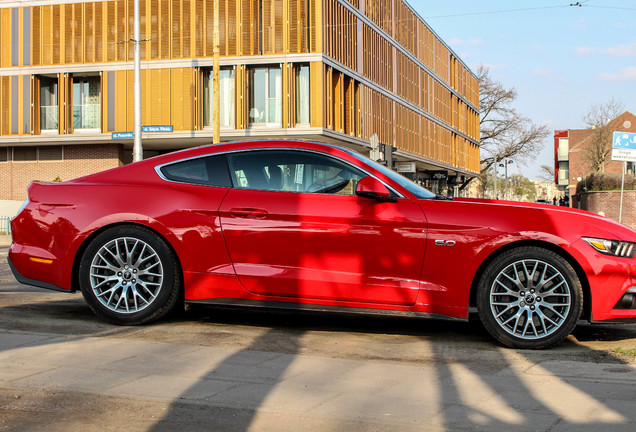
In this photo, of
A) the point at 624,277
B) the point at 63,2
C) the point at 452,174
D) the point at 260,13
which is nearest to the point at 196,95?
the point at 260,13

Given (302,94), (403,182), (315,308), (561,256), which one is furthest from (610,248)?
(302,94)

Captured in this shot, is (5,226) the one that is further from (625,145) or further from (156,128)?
(625,145)

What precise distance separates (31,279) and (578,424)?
4473 mm

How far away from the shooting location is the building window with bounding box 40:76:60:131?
36281 millimetres

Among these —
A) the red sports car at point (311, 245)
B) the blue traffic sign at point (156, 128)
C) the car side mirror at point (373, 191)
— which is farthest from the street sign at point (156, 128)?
the car side mirror at point (373, 191)

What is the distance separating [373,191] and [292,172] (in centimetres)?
73

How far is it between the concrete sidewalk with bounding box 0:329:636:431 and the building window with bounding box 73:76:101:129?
3280 cm

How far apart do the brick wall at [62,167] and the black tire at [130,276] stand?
32.3 metres

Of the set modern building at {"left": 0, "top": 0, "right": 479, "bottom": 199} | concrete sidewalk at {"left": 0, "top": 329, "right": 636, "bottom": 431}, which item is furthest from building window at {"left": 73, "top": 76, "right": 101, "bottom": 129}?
concrete sidewalk at {"left": 0, "top": 329, "right": 636, "bottom": 431}

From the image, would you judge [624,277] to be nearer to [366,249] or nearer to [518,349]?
[518,349]

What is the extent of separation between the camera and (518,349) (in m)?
5.29

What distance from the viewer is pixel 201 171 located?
5969mm

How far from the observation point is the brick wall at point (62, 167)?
123 feet

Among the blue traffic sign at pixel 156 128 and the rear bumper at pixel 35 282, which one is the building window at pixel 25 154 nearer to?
the blue traffic sign at pixel 156 128
